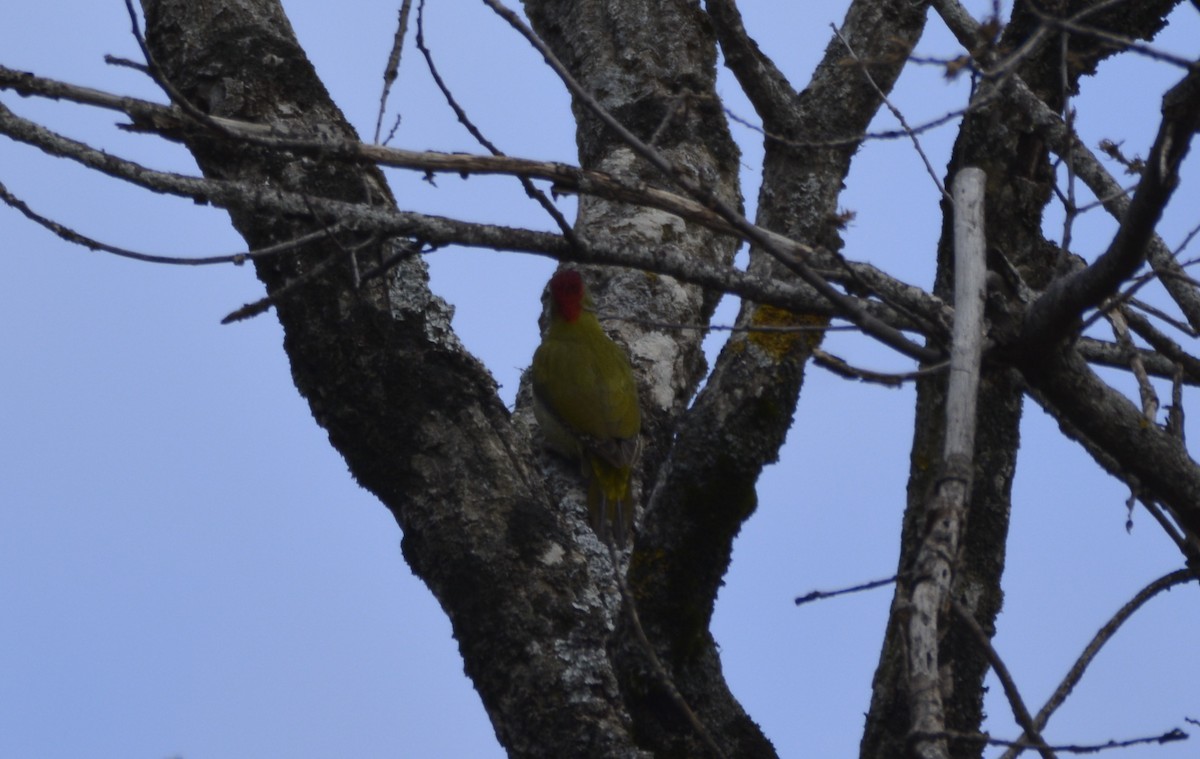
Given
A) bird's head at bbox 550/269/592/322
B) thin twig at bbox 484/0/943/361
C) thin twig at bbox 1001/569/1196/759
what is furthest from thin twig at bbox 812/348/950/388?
bird's head at bbox 550/269/592/322

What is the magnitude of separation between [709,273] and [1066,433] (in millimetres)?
961

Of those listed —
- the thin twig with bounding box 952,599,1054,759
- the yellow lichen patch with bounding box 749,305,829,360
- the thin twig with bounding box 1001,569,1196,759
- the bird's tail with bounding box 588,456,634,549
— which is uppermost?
the yellow lichen patch with bounding box 749,305,829,360

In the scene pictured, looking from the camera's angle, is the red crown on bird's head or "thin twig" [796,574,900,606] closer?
"thin twig" [796,574,900,606]

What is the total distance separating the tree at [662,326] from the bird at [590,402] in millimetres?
122

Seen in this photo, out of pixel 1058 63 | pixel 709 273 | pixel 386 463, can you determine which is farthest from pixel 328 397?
pixel 1058 63

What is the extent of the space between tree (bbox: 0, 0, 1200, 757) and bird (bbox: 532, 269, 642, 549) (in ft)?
0.40

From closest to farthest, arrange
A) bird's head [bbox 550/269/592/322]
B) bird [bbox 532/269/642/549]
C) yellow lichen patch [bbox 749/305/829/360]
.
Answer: yellow lichen patch [bbox 749/305/829/360], bird [bbox 532/269/642/549], bird's head [bbox 550/269/592/322]

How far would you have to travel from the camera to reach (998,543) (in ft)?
10.3

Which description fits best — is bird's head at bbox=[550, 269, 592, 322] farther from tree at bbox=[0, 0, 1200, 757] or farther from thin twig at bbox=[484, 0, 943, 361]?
thin twig at bbox=[484, 0, 943, 361]

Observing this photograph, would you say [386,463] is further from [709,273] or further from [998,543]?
[998,543]

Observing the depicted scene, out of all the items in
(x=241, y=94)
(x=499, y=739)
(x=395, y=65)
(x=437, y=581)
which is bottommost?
(x=499, y=739)

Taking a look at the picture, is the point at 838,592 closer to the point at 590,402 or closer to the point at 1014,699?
the point at 1014,699

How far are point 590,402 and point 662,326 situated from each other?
2.15 meters

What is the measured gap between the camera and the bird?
4148 mm
